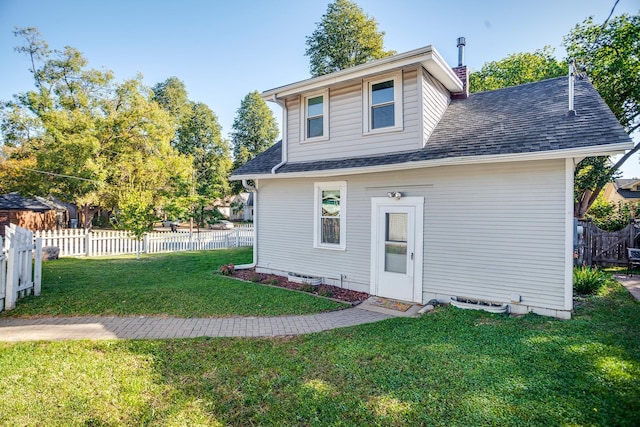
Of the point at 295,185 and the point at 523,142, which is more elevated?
the point at 523,142

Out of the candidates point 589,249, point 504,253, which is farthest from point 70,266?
point 589,249

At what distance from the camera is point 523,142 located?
19.9 ft

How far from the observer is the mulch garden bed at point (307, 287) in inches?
303

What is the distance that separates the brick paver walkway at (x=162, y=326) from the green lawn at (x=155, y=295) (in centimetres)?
33

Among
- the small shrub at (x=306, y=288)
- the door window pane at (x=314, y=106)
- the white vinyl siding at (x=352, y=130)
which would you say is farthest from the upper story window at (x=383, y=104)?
the small shrub at (x=306, y=288)

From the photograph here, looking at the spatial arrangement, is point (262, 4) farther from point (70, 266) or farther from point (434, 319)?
point (70, 266)

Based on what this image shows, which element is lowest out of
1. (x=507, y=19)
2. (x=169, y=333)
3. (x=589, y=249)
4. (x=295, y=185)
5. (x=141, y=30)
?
(x=169, y=333)

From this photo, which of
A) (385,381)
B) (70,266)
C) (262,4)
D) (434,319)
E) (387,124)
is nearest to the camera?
(385,381)

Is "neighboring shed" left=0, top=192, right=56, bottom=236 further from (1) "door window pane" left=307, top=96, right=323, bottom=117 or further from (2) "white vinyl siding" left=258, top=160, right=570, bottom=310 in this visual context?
(2) "white vinyl siding" left=258, top=160, right=570, bottom=310

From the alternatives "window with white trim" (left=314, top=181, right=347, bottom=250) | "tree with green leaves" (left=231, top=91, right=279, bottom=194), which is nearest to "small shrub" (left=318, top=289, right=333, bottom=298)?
"window with white trim" (left=314, top=181, right=347, bottom=250)

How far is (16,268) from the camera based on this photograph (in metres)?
6.53

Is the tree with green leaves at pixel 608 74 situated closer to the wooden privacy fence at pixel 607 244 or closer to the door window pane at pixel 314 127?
the wooden privacy fence at pixel 607 244

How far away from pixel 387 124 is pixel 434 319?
4661 millimetres

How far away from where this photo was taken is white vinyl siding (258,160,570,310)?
580 centimetres
